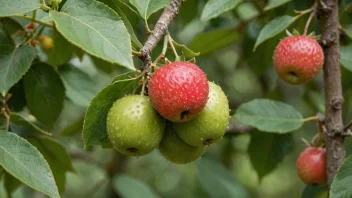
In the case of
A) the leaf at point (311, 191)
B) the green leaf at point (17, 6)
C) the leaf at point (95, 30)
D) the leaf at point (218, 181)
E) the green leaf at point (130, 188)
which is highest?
the green leaf at point (17, 6)

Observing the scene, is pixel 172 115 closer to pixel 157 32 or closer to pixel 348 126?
pixel 157 32

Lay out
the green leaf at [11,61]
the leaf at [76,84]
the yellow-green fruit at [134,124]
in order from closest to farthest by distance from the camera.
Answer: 1. the yellow-green fruit at [134,124]
2. the green leaf at [11,61]
3. the leaf at [76,84]

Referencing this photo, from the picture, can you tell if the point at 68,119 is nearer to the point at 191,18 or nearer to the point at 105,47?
the point at 191,18

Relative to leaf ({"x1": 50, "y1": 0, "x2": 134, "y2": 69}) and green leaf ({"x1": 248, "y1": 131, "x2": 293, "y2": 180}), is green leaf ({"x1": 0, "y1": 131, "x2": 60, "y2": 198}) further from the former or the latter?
green leaf ({"x1": 248, "y1": 131, "x2": 293, "y2": 180})

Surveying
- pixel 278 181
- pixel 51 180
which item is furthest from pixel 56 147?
pixel 278 181

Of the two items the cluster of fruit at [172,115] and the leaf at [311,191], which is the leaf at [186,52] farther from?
the leaf at [311,191]

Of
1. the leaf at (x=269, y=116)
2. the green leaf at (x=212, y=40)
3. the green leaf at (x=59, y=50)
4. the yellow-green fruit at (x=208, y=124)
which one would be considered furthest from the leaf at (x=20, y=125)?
the green leaf at (x=212, y=40)

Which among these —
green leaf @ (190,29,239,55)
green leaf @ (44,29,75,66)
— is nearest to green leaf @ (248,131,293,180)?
green leaf @ (190,29,239,55)
